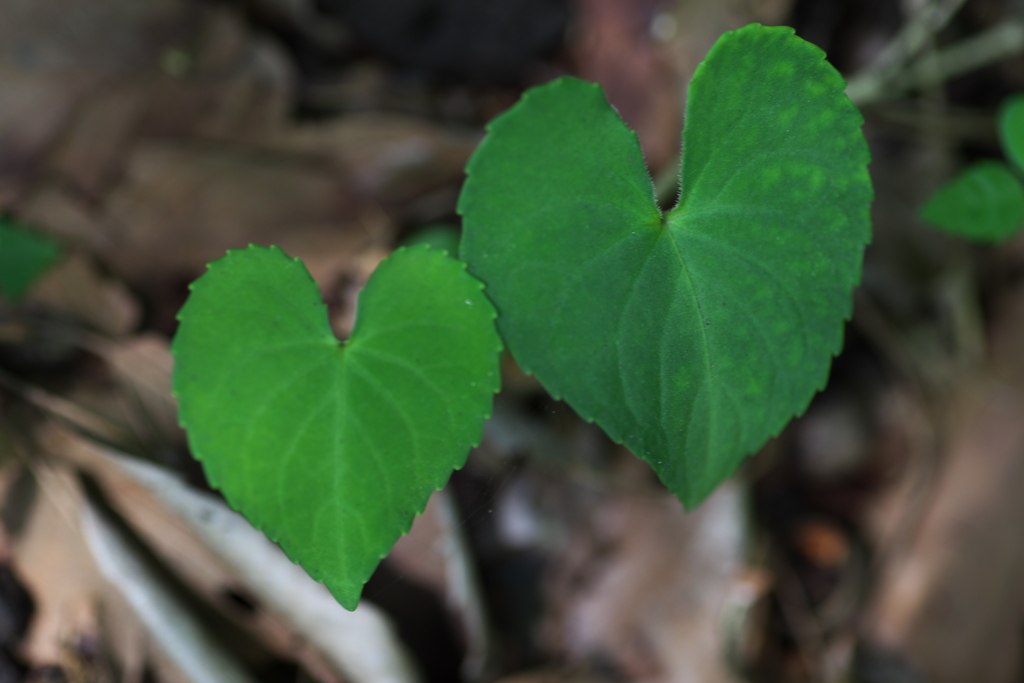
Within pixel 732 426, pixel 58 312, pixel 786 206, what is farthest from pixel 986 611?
pixel 58 312

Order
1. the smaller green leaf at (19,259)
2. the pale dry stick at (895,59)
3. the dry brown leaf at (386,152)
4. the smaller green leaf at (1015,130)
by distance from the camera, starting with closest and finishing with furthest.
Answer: the smaller green leaf at (1015,130) → the smaller green leaf at (19,259) → the pale dry stick at (895,59) → the dry brown leaf at (386,152)

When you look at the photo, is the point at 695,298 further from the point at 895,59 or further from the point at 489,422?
the point at 895,59

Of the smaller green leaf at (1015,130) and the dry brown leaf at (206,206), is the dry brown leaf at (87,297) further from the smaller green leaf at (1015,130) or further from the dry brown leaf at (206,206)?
the smaller green leaf at (1015,130)

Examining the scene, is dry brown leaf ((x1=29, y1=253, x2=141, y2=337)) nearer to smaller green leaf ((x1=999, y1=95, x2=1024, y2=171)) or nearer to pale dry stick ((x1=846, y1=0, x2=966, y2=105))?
pale dry stick ((x1=846, y1=0, x2=966, y2=105))

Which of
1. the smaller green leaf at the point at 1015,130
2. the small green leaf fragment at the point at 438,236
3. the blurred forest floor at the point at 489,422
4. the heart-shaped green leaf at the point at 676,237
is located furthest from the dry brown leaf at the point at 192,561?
the smaller green leaf at the point at 1015,130

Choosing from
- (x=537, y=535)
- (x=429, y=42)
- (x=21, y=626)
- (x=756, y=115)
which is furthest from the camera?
(x=429, y=42)

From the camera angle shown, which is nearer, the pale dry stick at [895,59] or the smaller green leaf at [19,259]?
the smaller green leaf at [19,259]

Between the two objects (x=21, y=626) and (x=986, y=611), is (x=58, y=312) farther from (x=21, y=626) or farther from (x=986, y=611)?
(x=986, y=611)
